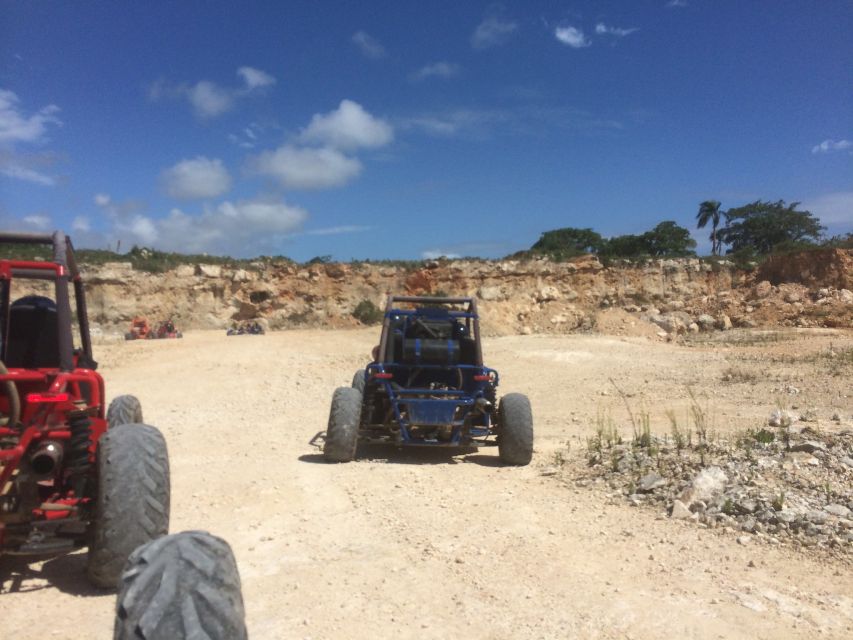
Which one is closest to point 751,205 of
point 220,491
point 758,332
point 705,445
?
point 758,332

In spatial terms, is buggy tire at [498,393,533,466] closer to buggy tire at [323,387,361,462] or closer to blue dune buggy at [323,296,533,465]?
blue dune buggy at [323,296,533,465]

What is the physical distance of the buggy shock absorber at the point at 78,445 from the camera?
371cm

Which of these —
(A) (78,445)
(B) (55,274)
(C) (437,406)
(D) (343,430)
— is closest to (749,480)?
(C) (437,406)

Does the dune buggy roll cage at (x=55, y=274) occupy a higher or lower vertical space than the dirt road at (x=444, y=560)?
higher

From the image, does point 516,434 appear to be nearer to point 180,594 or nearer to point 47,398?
point 47,398

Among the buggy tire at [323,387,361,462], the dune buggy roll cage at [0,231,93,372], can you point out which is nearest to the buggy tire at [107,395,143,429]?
the dune buggy roll cage at [0,231,93,372]

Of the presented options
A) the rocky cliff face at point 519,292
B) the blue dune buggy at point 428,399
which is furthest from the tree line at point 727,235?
the blue dune buggy at point 428,399

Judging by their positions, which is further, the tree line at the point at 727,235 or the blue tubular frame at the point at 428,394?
the tree line at the point at 727,235

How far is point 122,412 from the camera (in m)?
5.62

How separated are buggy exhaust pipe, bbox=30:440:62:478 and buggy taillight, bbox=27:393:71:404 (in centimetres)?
24

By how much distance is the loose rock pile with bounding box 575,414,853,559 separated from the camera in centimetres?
479

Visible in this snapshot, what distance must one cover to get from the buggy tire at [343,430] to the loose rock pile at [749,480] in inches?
99.5

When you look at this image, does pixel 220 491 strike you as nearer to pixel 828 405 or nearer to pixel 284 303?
pixel 828 405

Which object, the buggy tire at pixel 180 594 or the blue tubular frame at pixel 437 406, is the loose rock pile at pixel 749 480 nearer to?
the blue tubular frame at pixel 437 406
